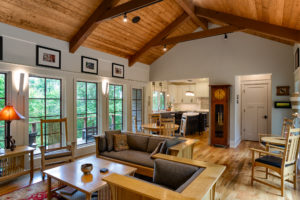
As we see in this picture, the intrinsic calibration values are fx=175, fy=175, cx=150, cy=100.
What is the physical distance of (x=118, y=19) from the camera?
4.57 metres

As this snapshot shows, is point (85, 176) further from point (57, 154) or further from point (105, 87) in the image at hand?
point (105, 87)

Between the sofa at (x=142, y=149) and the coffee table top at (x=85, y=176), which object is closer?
the coffee table top at (x=85, y=176)

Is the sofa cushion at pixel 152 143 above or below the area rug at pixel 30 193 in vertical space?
above

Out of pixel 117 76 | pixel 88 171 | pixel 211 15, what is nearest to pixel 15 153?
pixel 88 171

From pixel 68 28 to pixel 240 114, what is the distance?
20.7 feet

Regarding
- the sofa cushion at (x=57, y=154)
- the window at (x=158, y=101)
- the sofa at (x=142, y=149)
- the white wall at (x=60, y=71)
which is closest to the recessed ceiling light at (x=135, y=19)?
the white wall at (x=60, y=71)

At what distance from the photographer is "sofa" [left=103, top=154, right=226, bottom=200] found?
4.20 feet

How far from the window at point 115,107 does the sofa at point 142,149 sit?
1879 millimetres

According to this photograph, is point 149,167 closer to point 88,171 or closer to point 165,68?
point 88,171

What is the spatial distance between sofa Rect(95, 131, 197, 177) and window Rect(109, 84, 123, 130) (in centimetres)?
188

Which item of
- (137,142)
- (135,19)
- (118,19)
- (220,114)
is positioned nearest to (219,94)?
(220,114)

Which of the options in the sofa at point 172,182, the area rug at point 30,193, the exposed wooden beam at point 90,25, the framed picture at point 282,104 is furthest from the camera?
the framed picture at point 282,104

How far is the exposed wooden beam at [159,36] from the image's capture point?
529 centimetres

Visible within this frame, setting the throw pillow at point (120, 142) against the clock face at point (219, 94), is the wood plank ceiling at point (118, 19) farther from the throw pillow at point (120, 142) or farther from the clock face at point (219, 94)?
the throw pillow at point (120, 142)
